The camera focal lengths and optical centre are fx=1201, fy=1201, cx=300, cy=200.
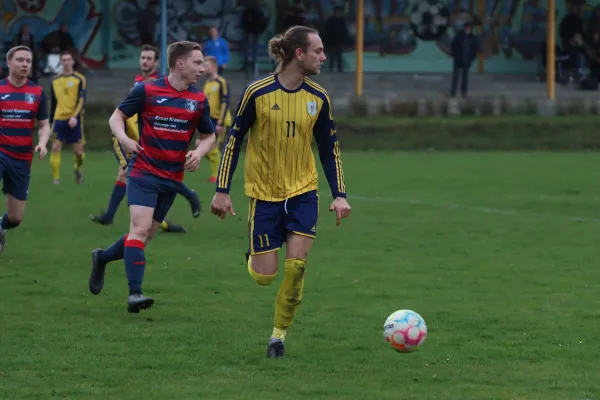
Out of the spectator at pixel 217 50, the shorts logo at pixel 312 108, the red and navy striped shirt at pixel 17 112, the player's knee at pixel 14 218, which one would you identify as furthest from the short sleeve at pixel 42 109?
the spectator at pixel 217 50

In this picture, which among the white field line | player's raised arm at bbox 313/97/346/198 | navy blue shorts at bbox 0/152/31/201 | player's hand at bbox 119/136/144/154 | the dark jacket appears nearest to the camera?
player's raised arm at bbox 313/97/346/198

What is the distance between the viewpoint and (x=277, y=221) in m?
7.43

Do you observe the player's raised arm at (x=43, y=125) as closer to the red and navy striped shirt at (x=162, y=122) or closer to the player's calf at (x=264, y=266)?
the red and navy striped shirt at (x=162, y=122)

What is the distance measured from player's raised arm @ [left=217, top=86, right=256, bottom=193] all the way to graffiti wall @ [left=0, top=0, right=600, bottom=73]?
27446mm

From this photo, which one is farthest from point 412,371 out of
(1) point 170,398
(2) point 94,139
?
(2) point 94,139

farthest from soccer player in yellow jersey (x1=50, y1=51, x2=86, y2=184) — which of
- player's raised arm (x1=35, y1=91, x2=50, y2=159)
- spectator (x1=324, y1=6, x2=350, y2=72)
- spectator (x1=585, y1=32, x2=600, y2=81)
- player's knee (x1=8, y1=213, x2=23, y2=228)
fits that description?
spectator (x1=585, y1=32, x2=600, y2=81)

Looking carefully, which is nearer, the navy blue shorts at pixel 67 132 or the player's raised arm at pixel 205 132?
the player's raised arm at pixel 205 132

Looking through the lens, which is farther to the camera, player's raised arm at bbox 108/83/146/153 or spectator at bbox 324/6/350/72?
spectator at bbox 324/6/350/72

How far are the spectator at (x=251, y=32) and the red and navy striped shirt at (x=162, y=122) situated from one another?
23.9 meters

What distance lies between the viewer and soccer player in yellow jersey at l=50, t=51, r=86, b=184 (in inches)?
796

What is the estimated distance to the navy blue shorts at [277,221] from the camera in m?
7.39

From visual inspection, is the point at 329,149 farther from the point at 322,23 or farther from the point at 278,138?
the point at 322,23

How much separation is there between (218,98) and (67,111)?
2634mm

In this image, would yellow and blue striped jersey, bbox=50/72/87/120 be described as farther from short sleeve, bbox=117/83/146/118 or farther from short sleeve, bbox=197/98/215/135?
short sleeve, bbox=117/83/146/118
